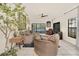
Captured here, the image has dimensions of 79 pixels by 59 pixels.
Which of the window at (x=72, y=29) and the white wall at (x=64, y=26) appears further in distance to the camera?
the window at (x=72, y=29)

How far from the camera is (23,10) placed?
4480 mm

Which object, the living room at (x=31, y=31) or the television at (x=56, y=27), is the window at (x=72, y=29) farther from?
the television at (x=56, y=27)

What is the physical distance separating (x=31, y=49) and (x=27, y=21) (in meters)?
0.94

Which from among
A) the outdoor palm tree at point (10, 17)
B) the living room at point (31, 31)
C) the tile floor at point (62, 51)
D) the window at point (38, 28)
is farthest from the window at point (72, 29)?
the outdoor palm tree at point (10, 17)

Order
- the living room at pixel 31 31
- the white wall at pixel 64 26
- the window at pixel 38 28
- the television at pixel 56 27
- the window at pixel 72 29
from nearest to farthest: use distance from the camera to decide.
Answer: the living room at pixel 31 31 < the window at pixel 38 28 < the television at pixel 56 27 < the white wall at pixel 64 26 < the window at pixel 72 29

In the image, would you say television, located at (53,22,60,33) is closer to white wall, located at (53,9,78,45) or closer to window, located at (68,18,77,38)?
white wall, located at (53,9,78,45)

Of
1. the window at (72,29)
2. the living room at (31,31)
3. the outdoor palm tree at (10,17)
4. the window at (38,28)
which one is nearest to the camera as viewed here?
the outdoor palm tree at (10,17)

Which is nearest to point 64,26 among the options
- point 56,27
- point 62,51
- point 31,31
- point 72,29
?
point 72,29

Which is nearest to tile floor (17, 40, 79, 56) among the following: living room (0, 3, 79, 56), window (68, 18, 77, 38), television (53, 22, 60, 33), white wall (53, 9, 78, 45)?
living room (0, 3, 79, 56)

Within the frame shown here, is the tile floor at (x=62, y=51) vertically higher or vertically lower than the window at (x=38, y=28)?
lower

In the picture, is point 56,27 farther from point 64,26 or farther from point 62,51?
point 62,51

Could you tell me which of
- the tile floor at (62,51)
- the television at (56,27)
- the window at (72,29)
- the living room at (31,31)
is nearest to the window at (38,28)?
the living room at (31,31)

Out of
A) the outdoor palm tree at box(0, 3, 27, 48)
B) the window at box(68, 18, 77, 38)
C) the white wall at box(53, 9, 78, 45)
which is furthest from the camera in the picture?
the window at box(68, 18, 77, 38)

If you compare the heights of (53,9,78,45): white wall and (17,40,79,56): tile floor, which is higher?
(53,9,78,45): white wall
